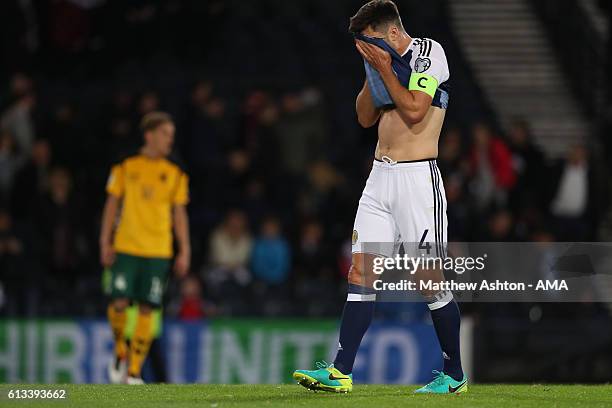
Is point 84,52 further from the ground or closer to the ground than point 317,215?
further from the ground

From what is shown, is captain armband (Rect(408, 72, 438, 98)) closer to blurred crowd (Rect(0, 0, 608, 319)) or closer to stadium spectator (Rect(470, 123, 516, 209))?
Answer: blurred crowd (Rect(0, 0, 608, 319))

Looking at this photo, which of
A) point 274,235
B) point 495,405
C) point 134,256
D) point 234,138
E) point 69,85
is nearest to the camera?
point 495,405

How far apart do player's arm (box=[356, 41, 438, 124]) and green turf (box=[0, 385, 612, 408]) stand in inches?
68.7

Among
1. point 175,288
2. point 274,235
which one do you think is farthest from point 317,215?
point 175,288

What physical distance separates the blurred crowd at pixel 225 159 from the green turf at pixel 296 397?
6.03m

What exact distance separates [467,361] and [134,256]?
480 cm

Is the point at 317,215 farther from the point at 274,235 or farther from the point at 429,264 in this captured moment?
the point at 429,264

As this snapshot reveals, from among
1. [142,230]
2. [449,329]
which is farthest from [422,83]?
[142,230]

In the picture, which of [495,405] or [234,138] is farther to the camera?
[234,138]

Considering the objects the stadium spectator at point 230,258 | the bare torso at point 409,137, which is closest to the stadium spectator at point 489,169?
the stadium spectator at point 230,258

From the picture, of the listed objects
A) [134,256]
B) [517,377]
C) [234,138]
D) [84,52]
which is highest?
[84,52]

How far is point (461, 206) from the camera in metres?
17.4

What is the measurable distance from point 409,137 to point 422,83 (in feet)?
1.20

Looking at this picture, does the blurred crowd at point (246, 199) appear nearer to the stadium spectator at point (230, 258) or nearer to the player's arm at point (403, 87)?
the stadium spectator at point (230, 258)
